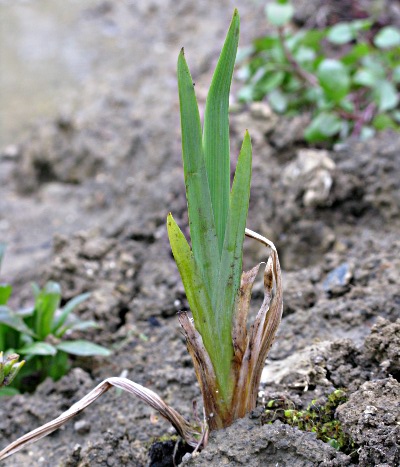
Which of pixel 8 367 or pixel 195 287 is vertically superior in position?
pixel 195 287

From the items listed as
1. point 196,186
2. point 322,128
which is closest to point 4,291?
point 196,186

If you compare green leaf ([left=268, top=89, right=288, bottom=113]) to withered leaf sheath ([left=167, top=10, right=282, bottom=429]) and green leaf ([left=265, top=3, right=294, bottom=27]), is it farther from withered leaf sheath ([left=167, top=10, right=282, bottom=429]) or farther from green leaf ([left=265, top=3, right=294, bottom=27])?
withered leaf sheath ([left=167, top=10, right=282, bottom=429])

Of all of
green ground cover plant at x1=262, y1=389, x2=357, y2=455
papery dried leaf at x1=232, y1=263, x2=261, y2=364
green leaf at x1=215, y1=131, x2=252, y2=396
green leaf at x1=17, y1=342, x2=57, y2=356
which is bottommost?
green leaf at x1=17, y1=342, x2=57, y2=356

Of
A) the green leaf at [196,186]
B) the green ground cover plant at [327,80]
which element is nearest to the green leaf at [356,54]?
the green ground cover plant at [327,80]

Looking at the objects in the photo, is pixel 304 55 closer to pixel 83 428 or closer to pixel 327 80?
pixel 327 80

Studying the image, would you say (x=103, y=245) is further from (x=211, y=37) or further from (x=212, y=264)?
(x=211, y=37)

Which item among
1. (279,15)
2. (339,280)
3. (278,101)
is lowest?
(339,280)

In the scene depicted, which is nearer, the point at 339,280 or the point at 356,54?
→ the point at 339,280

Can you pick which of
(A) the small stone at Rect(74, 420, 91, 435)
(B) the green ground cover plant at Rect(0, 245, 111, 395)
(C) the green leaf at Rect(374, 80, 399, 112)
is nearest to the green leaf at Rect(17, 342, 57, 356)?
(B) the green ground cover plant at Rect(0, 245, 111, 395)
